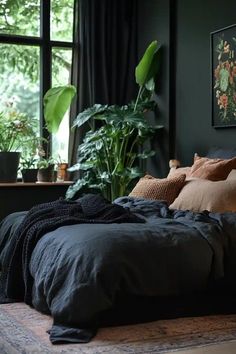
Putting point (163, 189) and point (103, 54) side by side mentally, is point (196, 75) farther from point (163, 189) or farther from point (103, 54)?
point (163, 189)

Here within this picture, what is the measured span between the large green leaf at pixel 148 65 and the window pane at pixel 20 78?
1.20m

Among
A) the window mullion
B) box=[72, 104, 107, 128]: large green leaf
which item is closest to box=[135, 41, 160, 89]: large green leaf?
box=[72, 104, 107, 128]: large green leaf

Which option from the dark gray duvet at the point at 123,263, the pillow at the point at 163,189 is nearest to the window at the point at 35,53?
the pillow at the point at 163,189

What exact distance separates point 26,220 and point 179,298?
124cm

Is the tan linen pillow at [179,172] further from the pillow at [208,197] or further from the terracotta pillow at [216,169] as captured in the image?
the pillow at [208,197]

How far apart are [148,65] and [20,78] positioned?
1.43m

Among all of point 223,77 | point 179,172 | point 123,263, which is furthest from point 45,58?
point 123,263

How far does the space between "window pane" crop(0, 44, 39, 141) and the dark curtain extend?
43 centimetres

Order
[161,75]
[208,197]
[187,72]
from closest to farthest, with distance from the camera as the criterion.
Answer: [208,197]
[187,72]
[161,75]

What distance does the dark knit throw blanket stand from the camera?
3.83 m

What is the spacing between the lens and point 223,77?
5422 millimetres

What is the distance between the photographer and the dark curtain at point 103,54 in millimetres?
6699

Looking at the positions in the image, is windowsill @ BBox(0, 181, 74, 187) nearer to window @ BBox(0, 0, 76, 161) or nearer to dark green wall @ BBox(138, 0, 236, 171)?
window @ BBox(0, 0, 76, 161)

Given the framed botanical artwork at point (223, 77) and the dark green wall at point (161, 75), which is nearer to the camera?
the framed botanical artwork at point (223, 77)
